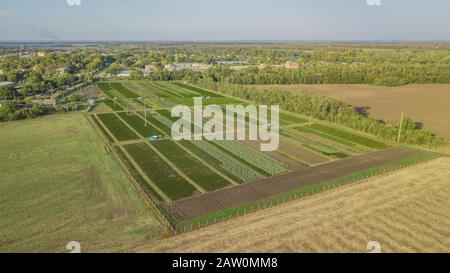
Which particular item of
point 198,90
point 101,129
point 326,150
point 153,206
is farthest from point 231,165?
point 198,90

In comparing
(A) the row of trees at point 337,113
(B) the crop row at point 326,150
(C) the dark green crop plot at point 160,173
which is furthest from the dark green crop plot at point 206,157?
(A) the row of trees at point 337,113

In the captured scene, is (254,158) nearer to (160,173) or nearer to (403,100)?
(160,173)

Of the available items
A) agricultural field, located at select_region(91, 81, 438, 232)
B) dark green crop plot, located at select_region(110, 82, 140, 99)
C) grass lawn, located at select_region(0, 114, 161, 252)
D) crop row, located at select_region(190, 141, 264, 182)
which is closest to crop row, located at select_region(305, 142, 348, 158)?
agricultural field, located at select_region(91, 81, 438, 232)

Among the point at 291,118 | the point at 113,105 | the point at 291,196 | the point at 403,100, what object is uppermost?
the point at 403,100

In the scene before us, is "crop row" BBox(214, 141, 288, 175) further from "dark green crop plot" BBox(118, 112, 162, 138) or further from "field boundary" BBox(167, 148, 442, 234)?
"dark green crop plot" BBox(118, 112, 162, 138)

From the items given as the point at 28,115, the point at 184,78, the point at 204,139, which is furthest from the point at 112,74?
the point at 204,139
